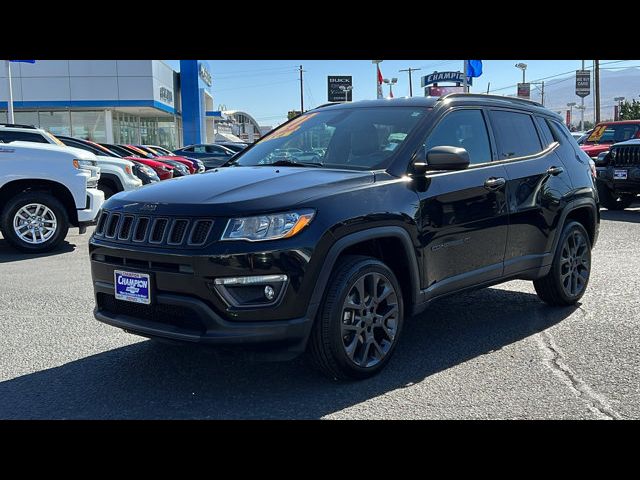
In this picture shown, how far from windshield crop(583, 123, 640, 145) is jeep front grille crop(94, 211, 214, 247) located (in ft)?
52.7

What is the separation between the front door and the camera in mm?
4609

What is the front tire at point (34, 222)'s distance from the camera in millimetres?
9180

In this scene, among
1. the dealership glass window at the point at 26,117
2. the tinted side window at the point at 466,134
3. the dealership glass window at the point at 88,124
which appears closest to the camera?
the tinted side window at the point at 466,134

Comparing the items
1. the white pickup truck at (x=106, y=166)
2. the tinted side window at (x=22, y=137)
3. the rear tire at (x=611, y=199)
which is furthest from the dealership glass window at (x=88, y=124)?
the rear tire at (x=611, y=199)

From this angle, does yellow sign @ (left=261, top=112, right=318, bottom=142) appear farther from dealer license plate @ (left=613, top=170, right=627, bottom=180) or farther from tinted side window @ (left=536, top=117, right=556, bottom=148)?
dealer license plate @ (left=613, top=170, right=627, bottom=180)

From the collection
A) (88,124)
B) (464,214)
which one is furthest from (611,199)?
(88,124)

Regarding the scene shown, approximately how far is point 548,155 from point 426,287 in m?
2.11

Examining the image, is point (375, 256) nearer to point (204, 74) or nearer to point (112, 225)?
point (112, 225)

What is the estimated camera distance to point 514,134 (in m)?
5.68

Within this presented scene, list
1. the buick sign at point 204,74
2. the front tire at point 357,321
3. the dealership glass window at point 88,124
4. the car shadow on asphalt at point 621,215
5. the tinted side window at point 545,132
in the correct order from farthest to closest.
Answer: the buick sign at point 204,74 < the dealership glass window at point 88,124 < the car shadow on asphalt at point 621,215 < the tinted side window at point 545,132 < the front tire at point 357,321

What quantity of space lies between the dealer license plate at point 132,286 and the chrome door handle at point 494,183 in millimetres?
2631

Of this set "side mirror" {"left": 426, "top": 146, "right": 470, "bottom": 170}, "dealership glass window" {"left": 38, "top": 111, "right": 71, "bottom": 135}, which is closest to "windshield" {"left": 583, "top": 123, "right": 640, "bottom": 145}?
"side mirror" {"left": 426, "top": 146, "right": 470, "bottom": 170}

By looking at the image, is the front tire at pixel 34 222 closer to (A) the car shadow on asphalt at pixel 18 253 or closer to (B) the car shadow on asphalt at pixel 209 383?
(A) the car shadow on asphalt at pixel 18 253

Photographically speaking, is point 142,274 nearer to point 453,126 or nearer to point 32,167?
point 453,126
